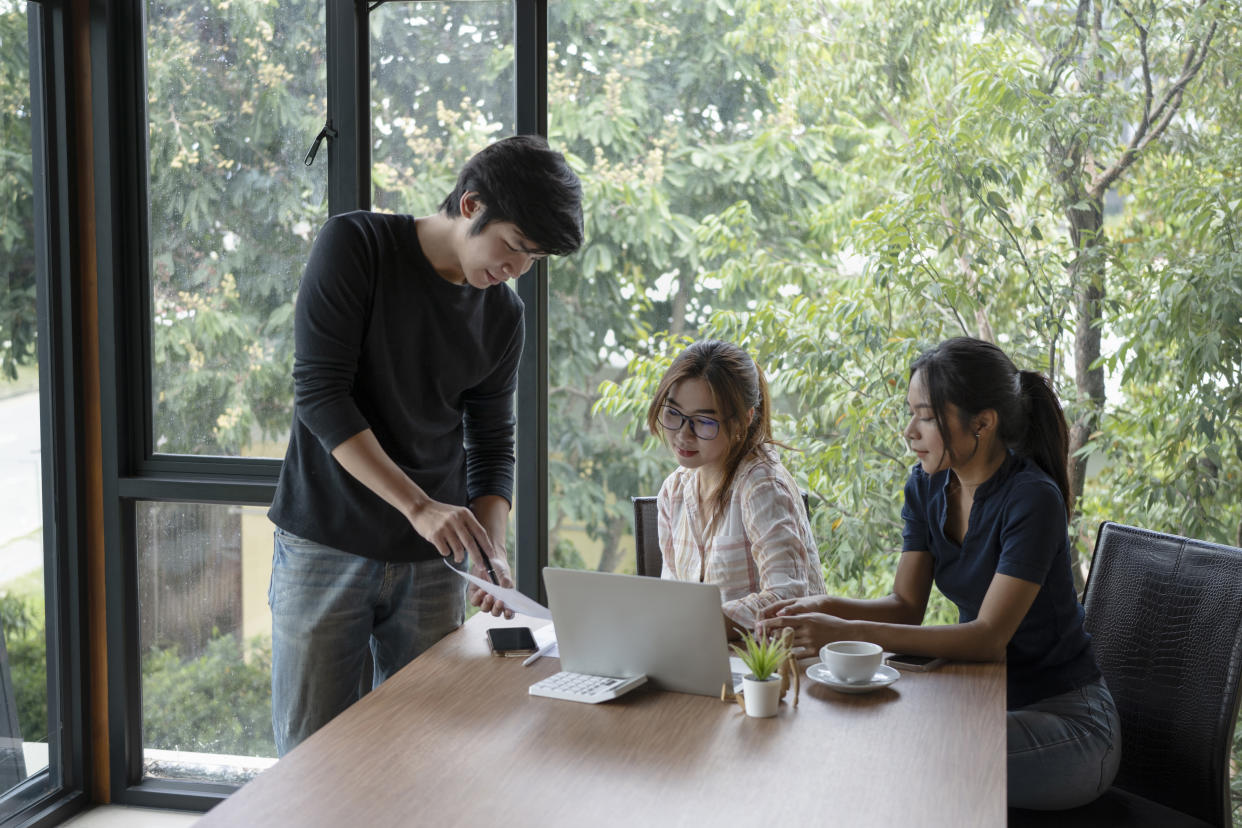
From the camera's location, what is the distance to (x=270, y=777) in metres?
1.38

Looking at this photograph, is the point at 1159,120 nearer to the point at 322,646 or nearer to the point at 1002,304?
the point at 1002,304

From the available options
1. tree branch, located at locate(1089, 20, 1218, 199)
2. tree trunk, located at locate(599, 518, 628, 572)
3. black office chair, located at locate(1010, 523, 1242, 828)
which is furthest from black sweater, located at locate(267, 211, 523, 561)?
tree branch, located at locate(1089, 20, 1218, 199)

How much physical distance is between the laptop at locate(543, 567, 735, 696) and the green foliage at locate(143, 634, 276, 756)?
1.73 metres

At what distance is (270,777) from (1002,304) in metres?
2.18

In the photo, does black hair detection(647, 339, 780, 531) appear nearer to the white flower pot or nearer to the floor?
the white flower pot

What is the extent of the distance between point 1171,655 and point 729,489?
797mm

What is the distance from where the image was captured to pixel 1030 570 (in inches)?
73.3

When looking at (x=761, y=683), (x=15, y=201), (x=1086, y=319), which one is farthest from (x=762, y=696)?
(x=15, y=201)

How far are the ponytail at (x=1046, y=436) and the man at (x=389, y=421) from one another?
2.81 feet

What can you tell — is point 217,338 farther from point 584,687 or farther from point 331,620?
point 584,687

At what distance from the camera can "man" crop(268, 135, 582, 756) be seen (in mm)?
1884

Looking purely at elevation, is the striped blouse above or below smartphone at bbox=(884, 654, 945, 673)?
above

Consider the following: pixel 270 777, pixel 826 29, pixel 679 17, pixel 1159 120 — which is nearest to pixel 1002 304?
pixel 1159 120

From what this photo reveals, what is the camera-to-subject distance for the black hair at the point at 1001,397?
6.45ft
